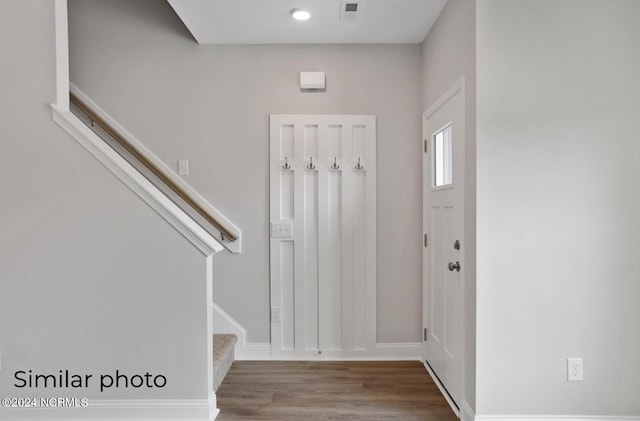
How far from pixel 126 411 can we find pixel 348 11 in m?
2.76

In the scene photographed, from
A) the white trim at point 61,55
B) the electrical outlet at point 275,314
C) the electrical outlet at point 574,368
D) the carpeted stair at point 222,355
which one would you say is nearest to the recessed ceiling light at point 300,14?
the white trim at point 61,55

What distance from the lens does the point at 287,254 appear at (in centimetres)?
310

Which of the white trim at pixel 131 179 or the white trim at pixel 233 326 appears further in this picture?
the white trim at pixel 233 326

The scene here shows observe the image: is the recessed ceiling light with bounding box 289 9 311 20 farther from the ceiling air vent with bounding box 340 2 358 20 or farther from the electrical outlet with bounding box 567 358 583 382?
the electrical outlet with bounding box 567 358 583 382

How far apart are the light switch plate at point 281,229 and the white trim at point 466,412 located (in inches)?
64.2

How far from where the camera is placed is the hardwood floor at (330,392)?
2.29 meters

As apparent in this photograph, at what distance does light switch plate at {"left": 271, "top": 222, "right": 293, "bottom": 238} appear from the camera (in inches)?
121

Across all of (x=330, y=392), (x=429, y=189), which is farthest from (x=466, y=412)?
(x=429, y=189)

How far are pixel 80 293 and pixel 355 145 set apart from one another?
82.3 inches

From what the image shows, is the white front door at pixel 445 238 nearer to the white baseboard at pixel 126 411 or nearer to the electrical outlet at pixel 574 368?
the electrical outlet at pixel 574 368

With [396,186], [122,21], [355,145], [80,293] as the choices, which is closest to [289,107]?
[355,145]

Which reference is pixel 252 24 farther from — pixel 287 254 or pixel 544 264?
→ pixel 544 264

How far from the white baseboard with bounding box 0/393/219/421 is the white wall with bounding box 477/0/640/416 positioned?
154 centimetres

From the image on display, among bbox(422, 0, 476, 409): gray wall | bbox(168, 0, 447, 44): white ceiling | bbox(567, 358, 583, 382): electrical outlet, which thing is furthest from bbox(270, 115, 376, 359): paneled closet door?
bbox(567, 358, 583, 382): electrical outlet
